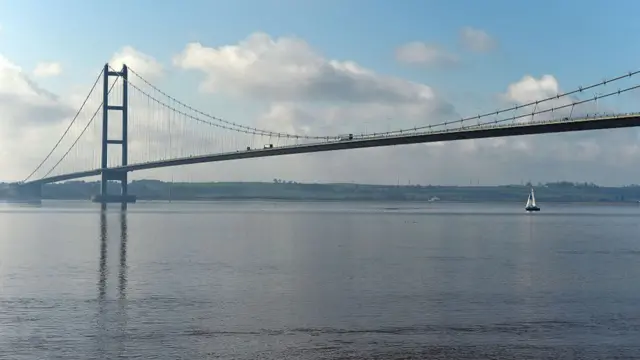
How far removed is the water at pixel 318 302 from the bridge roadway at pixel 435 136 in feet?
47.4

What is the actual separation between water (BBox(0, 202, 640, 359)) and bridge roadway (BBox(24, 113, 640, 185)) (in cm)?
1445

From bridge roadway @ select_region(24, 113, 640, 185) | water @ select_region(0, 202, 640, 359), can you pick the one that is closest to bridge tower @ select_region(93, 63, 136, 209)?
bridge roadway @ select_region(24, 113, 640, 185)

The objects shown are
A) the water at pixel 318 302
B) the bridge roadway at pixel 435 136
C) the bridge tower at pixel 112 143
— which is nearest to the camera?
the water at pixel 318 302

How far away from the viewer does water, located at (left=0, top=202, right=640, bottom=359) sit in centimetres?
1349

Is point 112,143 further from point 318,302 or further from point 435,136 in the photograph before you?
point 318,302

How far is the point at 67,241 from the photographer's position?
37.8 m

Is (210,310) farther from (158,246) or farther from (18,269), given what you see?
(158,246)

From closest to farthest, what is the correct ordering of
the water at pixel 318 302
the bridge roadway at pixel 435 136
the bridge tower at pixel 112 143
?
the water at pixel 318 302 < the bridge roadway at pixel 435 136 < the bridge tower at pixel 112 143

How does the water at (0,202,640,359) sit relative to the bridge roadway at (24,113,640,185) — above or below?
below

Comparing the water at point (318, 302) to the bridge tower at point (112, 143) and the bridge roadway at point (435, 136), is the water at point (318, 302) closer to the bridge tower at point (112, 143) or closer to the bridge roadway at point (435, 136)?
the bridge roadway at point (435, 136)

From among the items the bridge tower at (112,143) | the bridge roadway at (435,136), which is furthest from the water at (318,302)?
the bridge tower at (112,143)

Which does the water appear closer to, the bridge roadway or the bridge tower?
the bridge roadway

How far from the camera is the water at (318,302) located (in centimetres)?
1349

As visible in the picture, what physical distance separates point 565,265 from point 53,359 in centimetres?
1834
